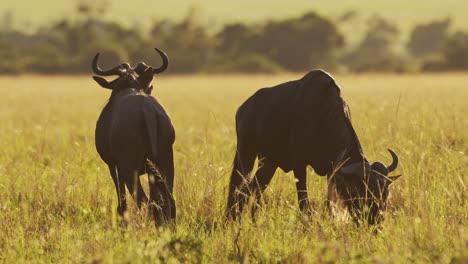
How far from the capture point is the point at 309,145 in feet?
19.6

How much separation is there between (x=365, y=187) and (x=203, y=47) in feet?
243

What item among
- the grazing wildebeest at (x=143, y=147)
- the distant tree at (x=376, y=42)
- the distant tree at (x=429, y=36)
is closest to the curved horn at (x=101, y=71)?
the grazing wildebeest at (x=143, y=147)

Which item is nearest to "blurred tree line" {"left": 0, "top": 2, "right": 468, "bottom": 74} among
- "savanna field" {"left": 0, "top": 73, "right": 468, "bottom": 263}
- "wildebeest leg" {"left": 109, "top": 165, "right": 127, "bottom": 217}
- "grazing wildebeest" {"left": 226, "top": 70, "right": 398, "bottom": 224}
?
"savanna field" {"left": 0, "top": 73, "right": 468, "bottom": 263}

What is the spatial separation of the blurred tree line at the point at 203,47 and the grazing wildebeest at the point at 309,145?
5379 centimetres

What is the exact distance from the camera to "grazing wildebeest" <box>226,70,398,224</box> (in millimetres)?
5344

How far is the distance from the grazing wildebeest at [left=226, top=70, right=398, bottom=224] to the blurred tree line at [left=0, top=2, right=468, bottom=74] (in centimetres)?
5379

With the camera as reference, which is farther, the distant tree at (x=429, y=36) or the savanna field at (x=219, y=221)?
the distant tree at (x=429, y=36)

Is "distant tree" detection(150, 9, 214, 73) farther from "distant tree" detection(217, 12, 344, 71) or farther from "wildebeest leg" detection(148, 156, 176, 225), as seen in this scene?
"wildebeest leg" detection(148, 156, 176, 225)

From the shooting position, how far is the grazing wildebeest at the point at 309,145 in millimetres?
5344

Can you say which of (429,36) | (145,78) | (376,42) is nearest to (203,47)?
(376,42)

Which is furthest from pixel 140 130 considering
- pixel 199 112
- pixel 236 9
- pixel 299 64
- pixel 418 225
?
pixel 236 9

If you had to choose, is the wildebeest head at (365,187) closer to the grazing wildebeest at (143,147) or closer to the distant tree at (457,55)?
the grazing wildebeest at (143,147)

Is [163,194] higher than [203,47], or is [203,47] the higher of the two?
[203,47]

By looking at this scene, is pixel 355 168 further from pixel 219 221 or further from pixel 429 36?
pixel 429 36
